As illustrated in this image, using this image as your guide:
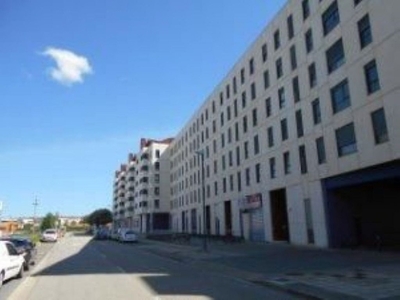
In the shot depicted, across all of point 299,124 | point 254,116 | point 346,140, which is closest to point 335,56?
point 346,140

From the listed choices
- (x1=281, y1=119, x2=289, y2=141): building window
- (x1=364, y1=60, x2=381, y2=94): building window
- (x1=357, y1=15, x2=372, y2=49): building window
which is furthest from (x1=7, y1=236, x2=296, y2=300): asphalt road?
(x1=281, y1=119, x2=289, y2=141): building window

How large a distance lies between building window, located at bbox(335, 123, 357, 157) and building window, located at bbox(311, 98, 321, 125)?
2.95 m

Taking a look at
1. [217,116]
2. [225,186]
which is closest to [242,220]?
[225,186]

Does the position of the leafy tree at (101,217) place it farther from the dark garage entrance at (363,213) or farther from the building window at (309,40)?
the dark garage entrance at (363,213)

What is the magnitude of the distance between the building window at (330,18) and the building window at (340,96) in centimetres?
371

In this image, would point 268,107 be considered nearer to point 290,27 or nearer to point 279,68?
point 279,68

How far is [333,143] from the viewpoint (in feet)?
98.9

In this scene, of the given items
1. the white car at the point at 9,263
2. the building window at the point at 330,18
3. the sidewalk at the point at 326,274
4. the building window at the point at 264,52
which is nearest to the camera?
the sidewalk at the point at 326,274

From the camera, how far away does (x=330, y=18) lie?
31078 millimetres

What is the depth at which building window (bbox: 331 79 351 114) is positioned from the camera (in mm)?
28828

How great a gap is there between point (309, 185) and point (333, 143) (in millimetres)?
4562

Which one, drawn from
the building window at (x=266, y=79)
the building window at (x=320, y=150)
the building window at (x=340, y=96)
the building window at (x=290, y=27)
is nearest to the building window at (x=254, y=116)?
the building window at (x=266, y=79)

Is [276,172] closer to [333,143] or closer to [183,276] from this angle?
[333,143]

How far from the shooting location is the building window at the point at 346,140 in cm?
2798
